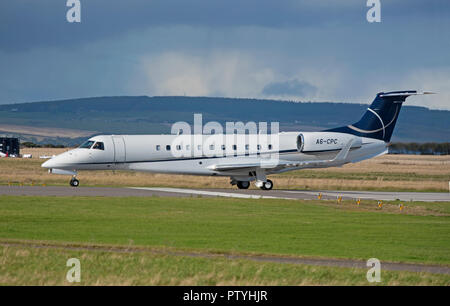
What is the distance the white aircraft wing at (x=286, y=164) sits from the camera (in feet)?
149

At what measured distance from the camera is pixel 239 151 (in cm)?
4697

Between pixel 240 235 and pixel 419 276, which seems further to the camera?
pixel 240 235

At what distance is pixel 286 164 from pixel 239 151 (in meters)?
2.96

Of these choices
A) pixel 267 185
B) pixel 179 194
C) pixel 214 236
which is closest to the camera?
pixel 214 236

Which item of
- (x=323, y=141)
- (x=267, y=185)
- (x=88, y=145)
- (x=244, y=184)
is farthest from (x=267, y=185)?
(x=88, y=145)

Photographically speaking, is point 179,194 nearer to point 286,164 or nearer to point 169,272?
point 286,164

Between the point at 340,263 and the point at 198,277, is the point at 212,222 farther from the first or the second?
the point at 198,277

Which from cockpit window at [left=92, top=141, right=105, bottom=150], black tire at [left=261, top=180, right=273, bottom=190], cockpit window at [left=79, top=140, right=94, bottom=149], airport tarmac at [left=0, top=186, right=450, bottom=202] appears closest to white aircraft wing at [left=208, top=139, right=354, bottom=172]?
black tire at [left=261, top=180, right=273, bottom=190]

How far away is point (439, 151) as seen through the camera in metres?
179

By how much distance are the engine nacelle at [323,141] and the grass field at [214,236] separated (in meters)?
10.6

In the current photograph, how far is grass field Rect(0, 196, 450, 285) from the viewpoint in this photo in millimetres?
16828
